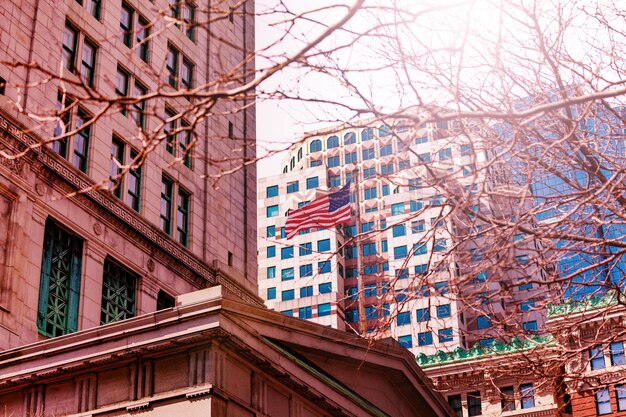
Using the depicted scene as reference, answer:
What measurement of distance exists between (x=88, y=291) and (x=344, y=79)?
1088 inches

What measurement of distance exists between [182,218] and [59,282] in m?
11.5

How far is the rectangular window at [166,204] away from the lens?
161 ft

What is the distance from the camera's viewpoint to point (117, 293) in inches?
1715

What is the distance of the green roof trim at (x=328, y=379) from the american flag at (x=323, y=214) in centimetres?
1106

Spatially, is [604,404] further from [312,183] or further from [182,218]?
[312,183]

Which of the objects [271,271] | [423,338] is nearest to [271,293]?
[271,271]

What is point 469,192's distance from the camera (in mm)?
14320

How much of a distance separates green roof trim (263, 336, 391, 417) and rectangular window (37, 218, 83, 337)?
11.1 metres

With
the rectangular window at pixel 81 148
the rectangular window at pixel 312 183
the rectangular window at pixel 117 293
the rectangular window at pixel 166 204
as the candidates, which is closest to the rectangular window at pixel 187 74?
the rectangular window at pixel 166 204

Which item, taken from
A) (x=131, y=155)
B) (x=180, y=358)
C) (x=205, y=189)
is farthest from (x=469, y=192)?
(x=205, y=189)

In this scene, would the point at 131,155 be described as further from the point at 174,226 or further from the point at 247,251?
the point at 247,251

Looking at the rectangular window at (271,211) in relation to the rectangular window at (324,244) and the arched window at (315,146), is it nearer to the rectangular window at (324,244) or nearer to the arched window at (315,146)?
the rectangular window at (324,244)

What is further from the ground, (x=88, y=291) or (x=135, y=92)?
(x=135, y=92)

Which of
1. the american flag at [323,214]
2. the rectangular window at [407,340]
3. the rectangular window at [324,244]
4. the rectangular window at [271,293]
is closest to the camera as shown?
the american flag at [323,214]
